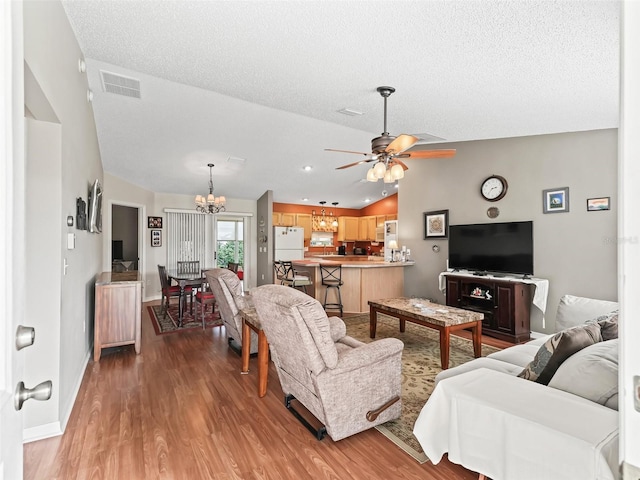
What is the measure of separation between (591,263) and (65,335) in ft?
18.4

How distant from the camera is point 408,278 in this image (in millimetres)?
6574

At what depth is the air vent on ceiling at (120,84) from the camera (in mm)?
3422

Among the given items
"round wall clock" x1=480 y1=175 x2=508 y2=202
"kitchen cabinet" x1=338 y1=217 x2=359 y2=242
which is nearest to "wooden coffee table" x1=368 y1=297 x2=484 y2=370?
"round wall clock" x1=480 y1=175 x2=508 y2=202

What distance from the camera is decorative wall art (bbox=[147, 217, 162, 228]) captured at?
748 centimetres

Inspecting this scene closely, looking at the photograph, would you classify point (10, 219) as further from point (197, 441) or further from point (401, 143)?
point (401, 143)

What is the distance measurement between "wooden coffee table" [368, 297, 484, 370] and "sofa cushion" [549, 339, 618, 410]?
172 centimetres

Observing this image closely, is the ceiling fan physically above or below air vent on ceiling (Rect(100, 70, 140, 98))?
below

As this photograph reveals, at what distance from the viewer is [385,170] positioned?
10.8 feet

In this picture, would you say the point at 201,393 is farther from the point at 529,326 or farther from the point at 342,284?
the point at 529,326

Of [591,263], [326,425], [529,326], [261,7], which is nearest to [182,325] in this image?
[326,425]

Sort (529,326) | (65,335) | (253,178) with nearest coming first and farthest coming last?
1. (65,335)
2. (529,326)
3. (253,178)

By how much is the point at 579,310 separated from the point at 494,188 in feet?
8.11

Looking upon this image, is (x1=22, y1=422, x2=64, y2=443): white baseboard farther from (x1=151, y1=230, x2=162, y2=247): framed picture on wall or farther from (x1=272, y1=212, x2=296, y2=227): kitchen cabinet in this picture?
(x1=272, y1=212, x2=296, y2=227): kitchen cabinet

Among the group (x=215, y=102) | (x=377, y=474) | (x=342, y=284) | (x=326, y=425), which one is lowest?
(x=377, y=474)
